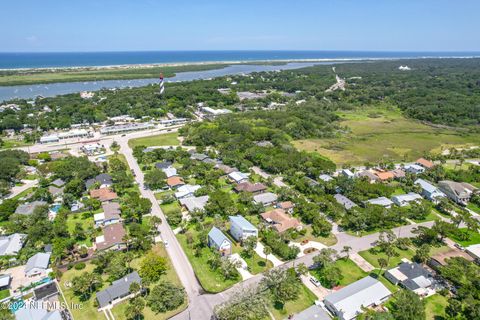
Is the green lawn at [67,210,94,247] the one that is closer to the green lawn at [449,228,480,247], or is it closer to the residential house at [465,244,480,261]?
A: the residential house at [465,244,480,261]

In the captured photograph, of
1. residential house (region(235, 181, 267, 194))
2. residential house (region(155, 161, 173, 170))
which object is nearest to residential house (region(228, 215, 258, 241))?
residential house (region(235, 181, 267, 194))

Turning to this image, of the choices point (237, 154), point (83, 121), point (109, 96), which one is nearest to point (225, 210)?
point (237, 154)

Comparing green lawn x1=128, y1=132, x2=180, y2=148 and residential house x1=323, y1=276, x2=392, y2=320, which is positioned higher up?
green lawn x1=128, y1=132, x2=180, y2=148

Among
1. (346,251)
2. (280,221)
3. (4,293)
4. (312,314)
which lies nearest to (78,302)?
(4,293)

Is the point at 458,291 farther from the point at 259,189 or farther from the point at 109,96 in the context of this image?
the point at 109,96

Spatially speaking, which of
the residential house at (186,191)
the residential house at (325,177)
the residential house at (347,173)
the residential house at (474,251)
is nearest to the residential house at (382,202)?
the residential house at (325,177)

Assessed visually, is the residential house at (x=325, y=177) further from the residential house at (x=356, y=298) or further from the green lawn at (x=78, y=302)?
the green lawn at (x=78, y=302)

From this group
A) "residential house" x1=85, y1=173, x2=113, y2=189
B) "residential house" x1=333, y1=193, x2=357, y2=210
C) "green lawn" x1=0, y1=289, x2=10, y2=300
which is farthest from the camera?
"residential house" x1=85, y1=173, x2=113, y2=189
